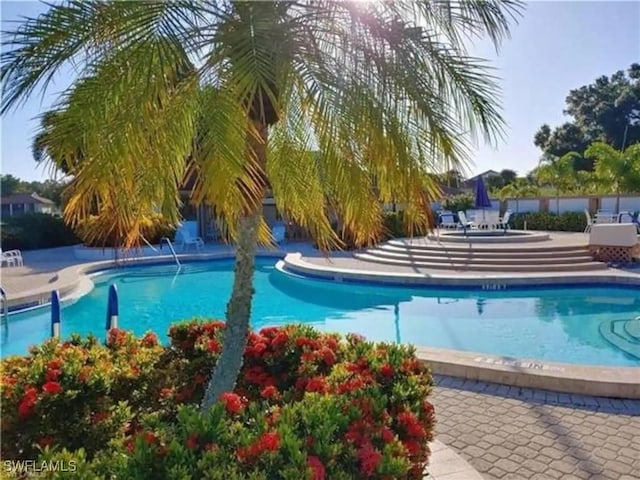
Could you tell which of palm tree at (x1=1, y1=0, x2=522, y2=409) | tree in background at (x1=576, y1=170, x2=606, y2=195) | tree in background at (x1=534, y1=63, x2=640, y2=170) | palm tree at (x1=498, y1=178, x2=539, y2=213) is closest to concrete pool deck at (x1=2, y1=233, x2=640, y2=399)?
palm tree at (x1=1, y1=0, x2=522, y2=409)

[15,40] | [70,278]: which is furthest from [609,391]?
[70,278]

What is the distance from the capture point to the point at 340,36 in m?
3.14

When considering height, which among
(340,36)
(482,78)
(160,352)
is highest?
(340,36)

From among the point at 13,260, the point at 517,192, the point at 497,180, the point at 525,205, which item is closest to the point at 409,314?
the point at 13,260

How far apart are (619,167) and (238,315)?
2704cm

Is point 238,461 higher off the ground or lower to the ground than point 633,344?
higher

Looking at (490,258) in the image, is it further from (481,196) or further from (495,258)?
(481,196)

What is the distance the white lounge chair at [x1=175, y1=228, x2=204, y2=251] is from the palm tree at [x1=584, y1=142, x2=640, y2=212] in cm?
2217

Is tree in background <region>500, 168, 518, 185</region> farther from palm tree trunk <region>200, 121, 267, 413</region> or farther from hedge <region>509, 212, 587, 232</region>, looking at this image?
palm tree trunk <region>200, 121, 267, 413</region>

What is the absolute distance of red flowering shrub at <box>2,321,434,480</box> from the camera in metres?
2.69

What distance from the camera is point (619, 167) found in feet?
81.3

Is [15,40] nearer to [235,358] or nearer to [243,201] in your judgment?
[243,201]

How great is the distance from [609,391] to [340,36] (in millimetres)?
5244

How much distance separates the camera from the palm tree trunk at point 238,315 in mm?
4008
